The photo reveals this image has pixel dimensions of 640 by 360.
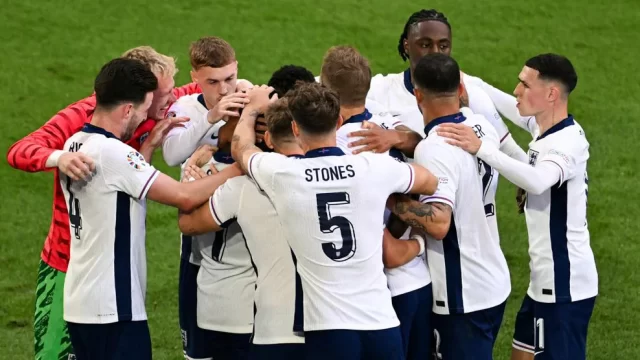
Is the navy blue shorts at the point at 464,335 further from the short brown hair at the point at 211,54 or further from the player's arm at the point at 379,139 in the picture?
the short brown hair at the point at 211,54

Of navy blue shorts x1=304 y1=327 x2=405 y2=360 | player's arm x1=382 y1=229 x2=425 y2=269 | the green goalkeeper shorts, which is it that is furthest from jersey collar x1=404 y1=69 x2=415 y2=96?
the green goalkeeper shorts

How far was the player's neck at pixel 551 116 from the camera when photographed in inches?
218

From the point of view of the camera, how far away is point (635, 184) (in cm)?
1074

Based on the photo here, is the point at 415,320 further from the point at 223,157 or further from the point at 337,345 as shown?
the point at 223,157

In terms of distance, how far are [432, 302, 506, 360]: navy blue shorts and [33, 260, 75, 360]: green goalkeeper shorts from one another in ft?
6.23

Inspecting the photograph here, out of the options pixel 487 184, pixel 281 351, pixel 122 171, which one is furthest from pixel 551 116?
pixel 122 171

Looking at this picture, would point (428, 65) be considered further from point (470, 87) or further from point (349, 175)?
point (470, 87)

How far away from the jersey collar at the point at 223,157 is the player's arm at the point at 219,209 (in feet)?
1.37

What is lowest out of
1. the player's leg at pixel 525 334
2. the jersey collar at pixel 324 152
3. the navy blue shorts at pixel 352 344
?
the player's leg at pixel 525 334

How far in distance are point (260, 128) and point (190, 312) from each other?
1.22 m

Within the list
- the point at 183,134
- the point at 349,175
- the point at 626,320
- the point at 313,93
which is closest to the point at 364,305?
the point at 349,175

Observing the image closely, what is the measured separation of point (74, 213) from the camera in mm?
4910

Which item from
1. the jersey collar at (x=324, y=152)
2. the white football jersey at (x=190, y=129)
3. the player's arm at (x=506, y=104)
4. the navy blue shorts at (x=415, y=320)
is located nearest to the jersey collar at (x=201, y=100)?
the white football jersey at (x=190, y=129)

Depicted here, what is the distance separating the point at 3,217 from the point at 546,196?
6175 millimetres
